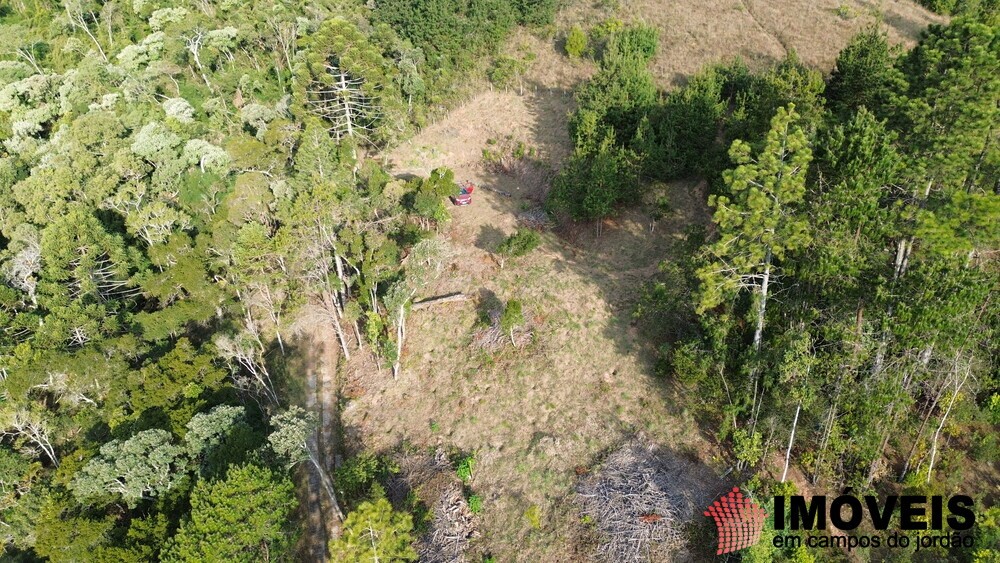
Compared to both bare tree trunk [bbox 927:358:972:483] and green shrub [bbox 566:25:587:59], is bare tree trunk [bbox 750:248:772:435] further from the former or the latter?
green shrub [bbox 566:25:587:59]

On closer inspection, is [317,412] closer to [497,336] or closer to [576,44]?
[497,336]

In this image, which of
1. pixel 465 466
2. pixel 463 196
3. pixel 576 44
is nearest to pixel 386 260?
pixel 463 196

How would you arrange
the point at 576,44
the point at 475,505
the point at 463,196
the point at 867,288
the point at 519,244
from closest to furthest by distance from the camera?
the point at 867,288 → the point at 475,505 → the point at 519,244 → the point at 463,196 → the point at 576,44

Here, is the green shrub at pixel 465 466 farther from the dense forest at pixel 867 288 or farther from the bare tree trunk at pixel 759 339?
the bare tree trunk at pixel 759 339

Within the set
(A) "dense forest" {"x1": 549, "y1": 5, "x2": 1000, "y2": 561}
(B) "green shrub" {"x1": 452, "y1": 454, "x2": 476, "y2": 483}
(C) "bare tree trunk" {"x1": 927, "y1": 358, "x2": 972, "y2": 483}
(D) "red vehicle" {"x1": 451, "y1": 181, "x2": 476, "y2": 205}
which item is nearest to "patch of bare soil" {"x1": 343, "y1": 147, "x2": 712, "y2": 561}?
(B) "green shrub" {"x1": 452, "y1": 454, "x2": 476, "y2": 483}

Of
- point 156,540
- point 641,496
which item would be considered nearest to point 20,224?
point 156,540

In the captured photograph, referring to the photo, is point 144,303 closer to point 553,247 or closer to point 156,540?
point 156,540

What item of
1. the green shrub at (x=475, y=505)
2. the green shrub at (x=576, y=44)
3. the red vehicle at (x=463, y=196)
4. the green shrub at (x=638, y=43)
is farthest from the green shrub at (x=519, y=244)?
the green shrub at (x=576, y=44)
